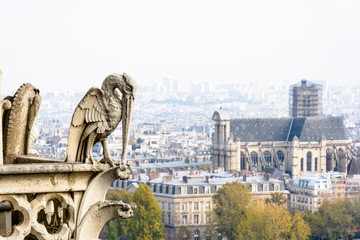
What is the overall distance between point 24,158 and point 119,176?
149 cm

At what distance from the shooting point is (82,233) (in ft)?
30.3

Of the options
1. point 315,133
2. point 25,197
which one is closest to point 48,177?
point 25,197

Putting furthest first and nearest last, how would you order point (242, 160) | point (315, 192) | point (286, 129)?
point (286, 129) → point (242, 160) → point (315, 192)

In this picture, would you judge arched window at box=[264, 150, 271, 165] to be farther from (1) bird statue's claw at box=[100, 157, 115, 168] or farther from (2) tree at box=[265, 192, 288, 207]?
(1) bird statue's claw at box=[100, 157, 115, 168]

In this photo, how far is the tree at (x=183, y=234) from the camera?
3917 inches

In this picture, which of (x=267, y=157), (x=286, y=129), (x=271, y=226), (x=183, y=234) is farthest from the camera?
(x=286, y=129)

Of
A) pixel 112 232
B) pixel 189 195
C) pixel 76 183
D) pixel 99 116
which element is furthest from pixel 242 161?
pixel 76 183

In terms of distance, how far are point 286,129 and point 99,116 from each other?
133022 mm

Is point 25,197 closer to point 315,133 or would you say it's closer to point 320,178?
point 320,178

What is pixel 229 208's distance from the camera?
93.4m

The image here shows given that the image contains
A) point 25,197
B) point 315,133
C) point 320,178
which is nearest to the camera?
point 25,197

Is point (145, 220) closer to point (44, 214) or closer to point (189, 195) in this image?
point (189, 195)

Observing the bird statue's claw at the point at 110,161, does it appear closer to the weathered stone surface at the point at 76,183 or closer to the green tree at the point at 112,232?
the weathered stone surface at the point at 76,183

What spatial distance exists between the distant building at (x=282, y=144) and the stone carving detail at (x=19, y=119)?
125m
